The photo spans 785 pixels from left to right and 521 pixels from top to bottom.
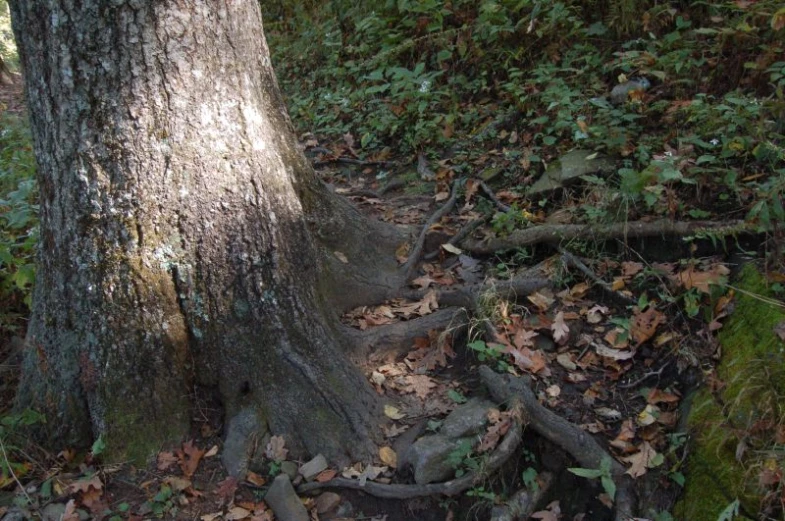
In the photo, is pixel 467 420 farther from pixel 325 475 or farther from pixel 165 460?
pixel 165 460

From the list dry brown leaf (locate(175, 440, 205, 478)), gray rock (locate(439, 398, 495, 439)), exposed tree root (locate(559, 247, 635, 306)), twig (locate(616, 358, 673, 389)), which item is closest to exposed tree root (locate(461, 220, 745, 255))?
exposed tree root (locate(559, 247, 635, 306))

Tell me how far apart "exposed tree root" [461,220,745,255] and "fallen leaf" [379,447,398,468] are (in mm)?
1802

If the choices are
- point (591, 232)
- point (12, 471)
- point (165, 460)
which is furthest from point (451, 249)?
point (12, 471)

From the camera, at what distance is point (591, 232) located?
13.6ft

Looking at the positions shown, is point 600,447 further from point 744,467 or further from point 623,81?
point 623,81

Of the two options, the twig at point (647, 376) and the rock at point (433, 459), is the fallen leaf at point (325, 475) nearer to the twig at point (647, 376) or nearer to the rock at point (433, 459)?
the rock at point (433, 459)

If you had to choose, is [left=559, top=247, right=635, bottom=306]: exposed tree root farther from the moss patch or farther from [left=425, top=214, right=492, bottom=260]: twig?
[left=425, top=214, right=492, bottom=260]: twig

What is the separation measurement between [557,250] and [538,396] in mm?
1266

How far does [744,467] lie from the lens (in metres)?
2.63

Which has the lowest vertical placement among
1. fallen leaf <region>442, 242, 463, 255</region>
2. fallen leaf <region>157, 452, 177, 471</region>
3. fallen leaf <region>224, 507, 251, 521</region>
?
fallen leaf <region>224, 507, 251, 521</region>

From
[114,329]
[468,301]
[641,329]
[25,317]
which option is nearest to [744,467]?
[641,329]

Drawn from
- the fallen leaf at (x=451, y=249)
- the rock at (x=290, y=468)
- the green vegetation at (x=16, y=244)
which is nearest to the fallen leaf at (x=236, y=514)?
the rock at (x=290, y=468)

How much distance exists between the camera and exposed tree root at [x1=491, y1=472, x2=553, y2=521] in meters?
2.97

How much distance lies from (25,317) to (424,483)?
3441 mm
